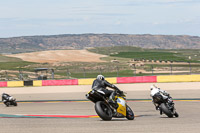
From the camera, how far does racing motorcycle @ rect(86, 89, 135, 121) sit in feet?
38.8

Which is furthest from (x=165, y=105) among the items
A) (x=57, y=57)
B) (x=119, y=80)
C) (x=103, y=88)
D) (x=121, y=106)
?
(x=57, y=57)

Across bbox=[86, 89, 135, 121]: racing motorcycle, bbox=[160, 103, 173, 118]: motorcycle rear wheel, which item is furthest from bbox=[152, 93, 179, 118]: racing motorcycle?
bbox=[86, 89, 135, 121]: racing motorcycle

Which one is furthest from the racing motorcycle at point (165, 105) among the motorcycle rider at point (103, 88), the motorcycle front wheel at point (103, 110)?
the motorcycle front wheel at point (103, 110)

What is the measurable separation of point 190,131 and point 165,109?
355 centimetres

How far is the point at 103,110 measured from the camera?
1200 cm

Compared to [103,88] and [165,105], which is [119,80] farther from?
[103,88]

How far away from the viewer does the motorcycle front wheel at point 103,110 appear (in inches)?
464

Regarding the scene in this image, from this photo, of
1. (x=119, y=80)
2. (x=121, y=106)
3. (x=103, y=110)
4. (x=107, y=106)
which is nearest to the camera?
(x=103, y=110)

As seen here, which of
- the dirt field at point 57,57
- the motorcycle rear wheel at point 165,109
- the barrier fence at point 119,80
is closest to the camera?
the motorcycle rear wheel at point 165,109

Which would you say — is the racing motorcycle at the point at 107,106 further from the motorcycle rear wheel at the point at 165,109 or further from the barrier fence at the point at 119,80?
the barrier fence at the point at 119,80

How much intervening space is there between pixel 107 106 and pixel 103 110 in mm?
196

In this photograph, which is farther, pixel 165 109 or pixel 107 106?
pixel 165 109

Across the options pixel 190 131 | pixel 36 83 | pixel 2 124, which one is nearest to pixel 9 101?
pixel 2 124

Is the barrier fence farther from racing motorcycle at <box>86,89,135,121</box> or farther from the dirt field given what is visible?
the dirt field
